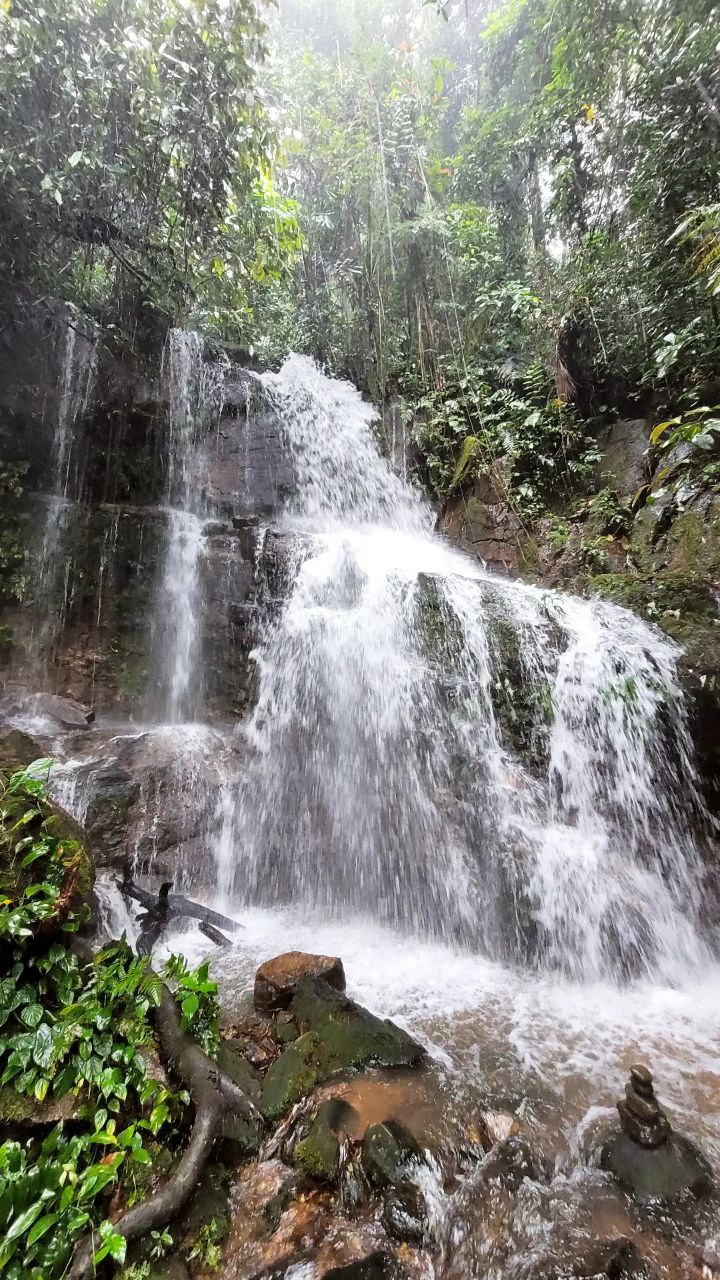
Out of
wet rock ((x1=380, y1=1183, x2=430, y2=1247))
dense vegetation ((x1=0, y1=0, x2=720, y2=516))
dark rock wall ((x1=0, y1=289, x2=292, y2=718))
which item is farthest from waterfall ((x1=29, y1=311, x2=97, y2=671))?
wet rock ((x1=380, y1=1183, x2=430, y2=1247))

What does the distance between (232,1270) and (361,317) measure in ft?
53.1

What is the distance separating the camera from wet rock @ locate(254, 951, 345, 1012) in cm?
379

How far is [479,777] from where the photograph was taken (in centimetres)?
603

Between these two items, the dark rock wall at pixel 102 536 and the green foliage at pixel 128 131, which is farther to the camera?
the dark rock wall at pixel 102 536

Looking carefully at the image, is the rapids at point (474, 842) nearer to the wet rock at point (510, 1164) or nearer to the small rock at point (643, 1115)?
the wet rock at point (510, 1164)

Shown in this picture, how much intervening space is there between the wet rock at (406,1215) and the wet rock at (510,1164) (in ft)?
1.23

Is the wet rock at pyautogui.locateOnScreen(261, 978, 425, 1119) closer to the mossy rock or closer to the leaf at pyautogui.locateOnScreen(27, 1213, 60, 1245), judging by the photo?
the leaf at pyautogui.locateOnScreen(27, 1213, 60, 1245)

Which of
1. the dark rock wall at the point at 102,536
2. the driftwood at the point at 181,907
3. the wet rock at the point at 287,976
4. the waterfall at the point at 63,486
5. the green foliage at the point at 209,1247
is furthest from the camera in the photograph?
the waterfall at the point at 63,486

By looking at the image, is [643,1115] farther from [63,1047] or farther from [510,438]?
[510,438]

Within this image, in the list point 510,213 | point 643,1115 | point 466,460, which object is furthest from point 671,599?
point 510,213

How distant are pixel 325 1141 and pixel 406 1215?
448mm

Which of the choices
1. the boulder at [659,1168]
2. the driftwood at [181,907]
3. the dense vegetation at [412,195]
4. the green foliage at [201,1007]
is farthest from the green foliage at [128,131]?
the boulder at [659,1168]

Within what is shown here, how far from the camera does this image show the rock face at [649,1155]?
2496mm

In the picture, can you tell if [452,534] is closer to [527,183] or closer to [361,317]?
[361,317]
